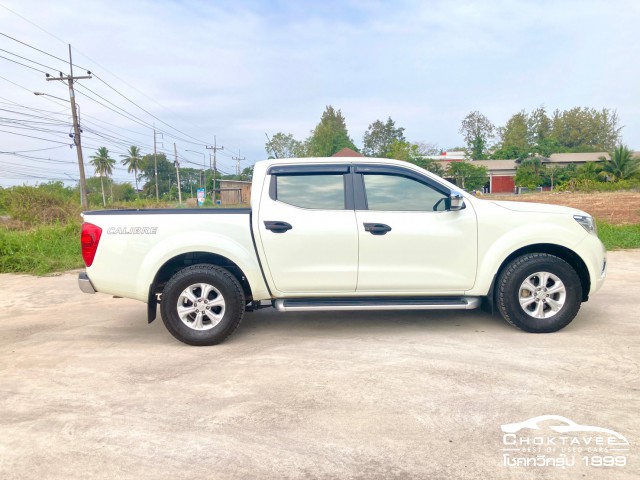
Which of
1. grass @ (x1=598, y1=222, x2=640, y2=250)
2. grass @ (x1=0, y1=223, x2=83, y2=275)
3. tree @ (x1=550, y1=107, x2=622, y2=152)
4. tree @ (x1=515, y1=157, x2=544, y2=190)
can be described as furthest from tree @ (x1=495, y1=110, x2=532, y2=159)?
grass @ (x1=0, y1=223, x2=83, y2=275)

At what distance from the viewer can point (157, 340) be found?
16.6ft

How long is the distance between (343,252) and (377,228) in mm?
412

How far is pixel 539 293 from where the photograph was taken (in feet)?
15.8

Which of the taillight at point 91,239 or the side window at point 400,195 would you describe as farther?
the side window at point 400,195

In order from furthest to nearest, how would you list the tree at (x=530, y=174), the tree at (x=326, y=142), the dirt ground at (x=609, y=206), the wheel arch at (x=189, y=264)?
the tree at (x=326, y=142), the tree at (x=530, y=174), the dirt ground at (x=609, y=206), the wheel arch at (x=189, y=264)

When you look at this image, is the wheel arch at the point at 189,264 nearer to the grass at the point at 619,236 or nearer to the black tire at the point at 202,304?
the black tire at the point at 202,304

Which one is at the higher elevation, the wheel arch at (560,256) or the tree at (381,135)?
the tree at (381,135)

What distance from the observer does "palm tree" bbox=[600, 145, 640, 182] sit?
4616 centimetres

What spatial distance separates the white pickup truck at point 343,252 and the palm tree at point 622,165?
49689 millimetres

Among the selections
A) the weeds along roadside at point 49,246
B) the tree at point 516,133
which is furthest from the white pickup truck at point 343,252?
the tree at point 516,133

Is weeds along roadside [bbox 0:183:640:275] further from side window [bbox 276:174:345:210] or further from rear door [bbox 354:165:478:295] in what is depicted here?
rear door [bbox 354:165:478:295]

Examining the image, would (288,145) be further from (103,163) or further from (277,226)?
(277,226)

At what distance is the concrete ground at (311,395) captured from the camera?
2.69m

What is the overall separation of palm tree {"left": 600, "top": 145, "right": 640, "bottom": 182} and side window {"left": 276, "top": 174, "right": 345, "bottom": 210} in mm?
50756
